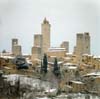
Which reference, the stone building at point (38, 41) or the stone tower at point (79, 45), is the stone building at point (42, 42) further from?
the stone tower at point (79, 45)

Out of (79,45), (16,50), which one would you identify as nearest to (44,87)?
(16,50)

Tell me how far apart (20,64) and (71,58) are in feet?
9.74

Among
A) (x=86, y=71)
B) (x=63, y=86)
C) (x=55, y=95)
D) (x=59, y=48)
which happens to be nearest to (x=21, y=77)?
(x=63, y=86)

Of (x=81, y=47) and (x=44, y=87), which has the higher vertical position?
(x=81, y=47)

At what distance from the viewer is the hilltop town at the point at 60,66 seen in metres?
8.30

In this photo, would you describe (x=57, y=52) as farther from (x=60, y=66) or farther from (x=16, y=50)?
(x=60, y=66)

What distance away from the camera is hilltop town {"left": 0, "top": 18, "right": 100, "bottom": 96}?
27.2 ft

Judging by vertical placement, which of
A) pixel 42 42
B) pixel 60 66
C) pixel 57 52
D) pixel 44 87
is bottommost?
pixel 44 87

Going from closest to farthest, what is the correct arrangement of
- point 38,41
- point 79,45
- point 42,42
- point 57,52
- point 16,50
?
1. point 16,50
2. point 57,52
3. point 79,45
4. point 38,41
5. point 42,42

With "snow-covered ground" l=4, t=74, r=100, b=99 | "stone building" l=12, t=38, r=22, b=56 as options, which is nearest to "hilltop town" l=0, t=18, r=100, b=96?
"stone building" l=12, t=38, r=22, b=56

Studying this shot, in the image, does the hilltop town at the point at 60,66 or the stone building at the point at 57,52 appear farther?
the stone building at the point at 57,52

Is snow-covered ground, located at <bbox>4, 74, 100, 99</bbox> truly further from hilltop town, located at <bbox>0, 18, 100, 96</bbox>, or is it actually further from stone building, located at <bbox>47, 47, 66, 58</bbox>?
stone building, located at <bbox>47, 47, 66, 58</bbox>

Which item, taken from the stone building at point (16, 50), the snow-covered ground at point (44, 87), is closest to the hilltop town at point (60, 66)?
the stone building at point (16, 50)

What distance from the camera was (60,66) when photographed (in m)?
10.2
